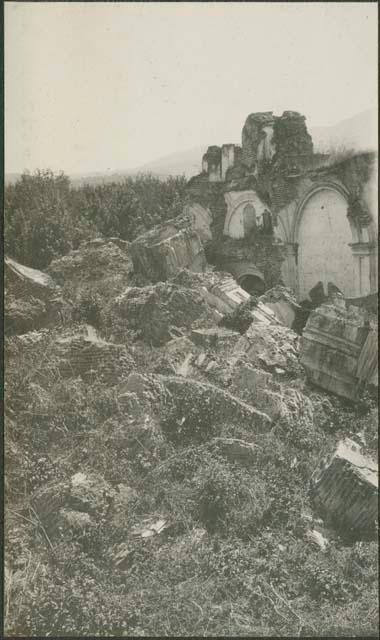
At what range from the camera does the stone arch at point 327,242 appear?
1022 centimetres

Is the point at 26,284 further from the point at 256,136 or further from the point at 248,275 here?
the point at 256,136

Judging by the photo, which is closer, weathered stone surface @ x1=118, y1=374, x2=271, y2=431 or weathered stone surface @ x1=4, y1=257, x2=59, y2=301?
weathered stone surface @ x1=118, y1=374, x2=271, y2=431

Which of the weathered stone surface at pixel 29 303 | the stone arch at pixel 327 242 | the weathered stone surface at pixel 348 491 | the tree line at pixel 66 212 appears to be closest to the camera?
the weathered stone surface at pixel 348 491

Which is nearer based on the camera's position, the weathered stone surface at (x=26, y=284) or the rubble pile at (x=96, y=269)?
the weathered stone surface at (x=26, y=284)

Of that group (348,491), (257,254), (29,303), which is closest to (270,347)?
(348,491)

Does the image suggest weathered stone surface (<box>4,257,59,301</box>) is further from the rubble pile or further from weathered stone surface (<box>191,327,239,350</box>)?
weathered stone surface (<box>191,327,239,350</box>)

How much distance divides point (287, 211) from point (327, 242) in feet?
4.40

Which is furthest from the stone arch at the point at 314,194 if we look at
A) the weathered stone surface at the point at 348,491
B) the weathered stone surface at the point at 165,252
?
the weathered stone surface at the point at 348,491

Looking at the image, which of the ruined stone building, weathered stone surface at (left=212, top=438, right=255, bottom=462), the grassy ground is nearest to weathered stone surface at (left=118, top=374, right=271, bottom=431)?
the grassy ground

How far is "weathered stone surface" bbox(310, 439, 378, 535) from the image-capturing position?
5199 mm

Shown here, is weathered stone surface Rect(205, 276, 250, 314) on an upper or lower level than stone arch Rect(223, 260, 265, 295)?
lower

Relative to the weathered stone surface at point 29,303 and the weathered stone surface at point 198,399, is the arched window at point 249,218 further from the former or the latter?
the weathered stone surface at point 198,399

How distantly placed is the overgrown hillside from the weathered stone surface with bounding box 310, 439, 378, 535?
12 centimetres

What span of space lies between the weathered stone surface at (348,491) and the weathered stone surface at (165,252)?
223 inches
